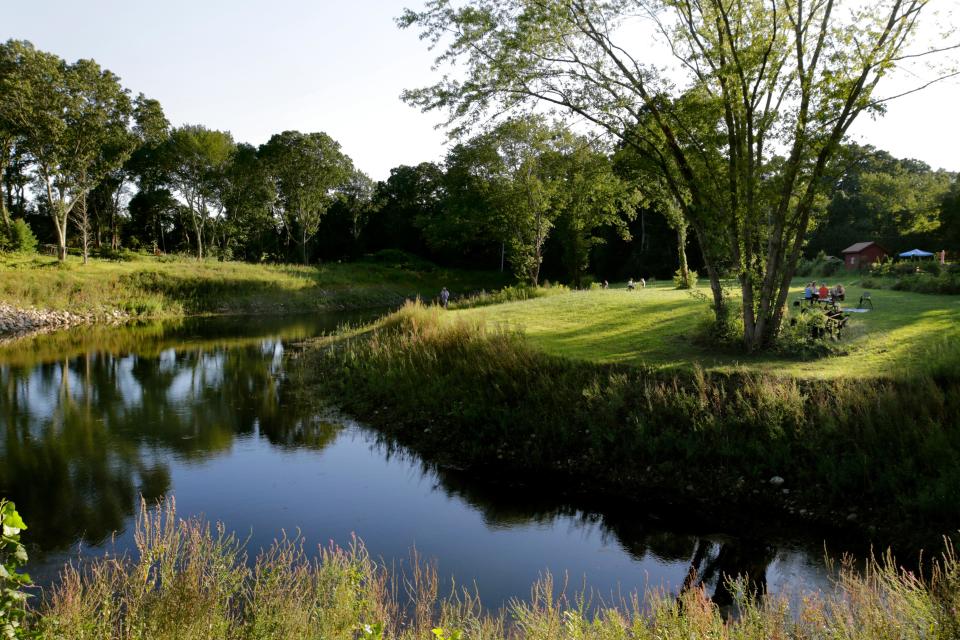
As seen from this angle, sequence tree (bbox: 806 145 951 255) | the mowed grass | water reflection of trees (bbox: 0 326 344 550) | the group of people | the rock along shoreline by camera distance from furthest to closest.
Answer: tree (bbox: 806 145 951 255) < the rock along shoreline < the group of people < the mowed grass < water reflection of trees (bbox: 0 326 344 550)

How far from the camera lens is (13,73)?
119 ft

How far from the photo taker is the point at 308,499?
418 inches

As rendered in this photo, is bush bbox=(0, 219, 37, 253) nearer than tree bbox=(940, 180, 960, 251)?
Yes

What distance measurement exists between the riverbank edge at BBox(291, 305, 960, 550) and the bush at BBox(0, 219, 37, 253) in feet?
134

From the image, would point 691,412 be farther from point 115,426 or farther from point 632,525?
point 115,426

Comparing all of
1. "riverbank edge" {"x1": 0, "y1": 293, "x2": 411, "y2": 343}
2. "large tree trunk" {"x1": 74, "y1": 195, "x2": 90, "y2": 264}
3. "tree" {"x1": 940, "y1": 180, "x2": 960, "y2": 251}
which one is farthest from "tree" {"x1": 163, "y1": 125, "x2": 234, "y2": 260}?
"tree" {"x1": 940, "y1": 180, "x2": 960, "y2": 251}

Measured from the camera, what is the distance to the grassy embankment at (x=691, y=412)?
932 centimetres

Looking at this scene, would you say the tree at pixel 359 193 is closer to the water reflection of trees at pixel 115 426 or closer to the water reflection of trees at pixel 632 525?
the water reflection of trees at pixel 115 426

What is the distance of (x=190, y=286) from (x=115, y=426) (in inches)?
1211

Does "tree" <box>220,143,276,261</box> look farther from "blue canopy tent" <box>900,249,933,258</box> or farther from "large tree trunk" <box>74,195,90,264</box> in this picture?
"blue canopy tent" <box>900,249,933,258</box>

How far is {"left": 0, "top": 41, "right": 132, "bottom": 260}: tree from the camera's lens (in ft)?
120

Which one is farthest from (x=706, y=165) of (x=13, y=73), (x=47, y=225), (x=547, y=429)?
(x=47, y=225)

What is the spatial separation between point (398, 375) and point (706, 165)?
931 cm

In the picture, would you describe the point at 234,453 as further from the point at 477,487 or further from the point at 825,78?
the point at 825,78
